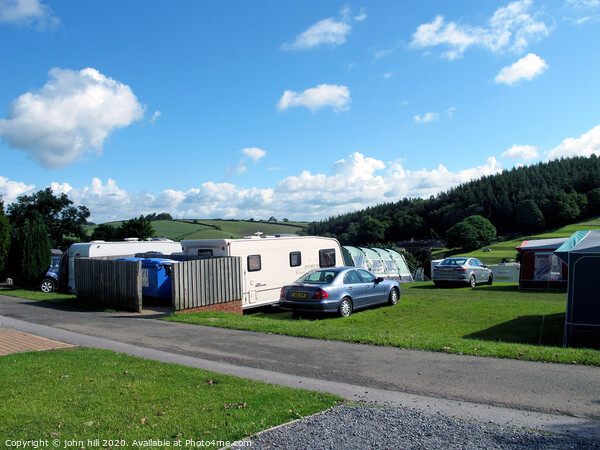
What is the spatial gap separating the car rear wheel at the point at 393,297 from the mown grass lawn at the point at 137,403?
30.2ft

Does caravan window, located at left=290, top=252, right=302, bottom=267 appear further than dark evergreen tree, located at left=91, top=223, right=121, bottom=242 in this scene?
No

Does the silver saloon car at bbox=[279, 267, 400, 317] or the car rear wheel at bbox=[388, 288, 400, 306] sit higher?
the silver saloon car at bbox=[279, 267, 400, 317]

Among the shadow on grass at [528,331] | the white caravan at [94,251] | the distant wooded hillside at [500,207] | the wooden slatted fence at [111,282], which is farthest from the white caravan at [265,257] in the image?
the distant wooded hillside at [500,207]

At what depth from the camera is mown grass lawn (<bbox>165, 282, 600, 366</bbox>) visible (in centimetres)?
793

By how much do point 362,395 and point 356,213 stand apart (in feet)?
359

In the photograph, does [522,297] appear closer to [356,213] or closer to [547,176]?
[356,213]

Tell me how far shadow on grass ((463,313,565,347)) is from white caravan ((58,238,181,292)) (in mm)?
13606

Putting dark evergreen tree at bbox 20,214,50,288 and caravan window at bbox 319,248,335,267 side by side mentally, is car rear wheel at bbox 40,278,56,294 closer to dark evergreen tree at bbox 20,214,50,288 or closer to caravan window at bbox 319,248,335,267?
dark evergreen tree at bbox 20,214,50,288

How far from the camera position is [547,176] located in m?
115

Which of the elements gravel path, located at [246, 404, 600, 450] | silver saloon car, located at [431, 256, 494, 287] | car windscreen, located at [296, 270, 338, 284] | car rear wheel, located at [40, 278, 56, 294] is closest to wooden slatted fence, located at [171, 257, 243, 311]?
car windscreen, located at [296, 270, 338, 284]

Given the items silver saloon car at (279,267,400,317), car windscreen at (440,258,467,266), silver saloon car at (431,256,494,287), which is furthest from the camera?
car windscreen at (440,258,467,266)

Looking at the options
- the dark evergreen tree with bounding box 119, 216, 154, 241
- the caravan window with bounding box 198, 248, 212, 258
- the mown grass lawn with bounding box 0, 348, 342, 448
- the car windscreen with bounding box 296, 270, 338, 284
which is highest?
the dark evergreen tree with bounding box 119, 216, 154, 241

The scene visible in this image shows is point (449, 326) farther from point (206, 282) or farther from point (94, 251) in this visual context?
point (94, 251)

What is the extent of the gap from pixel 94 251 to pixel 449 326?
14499 mm
